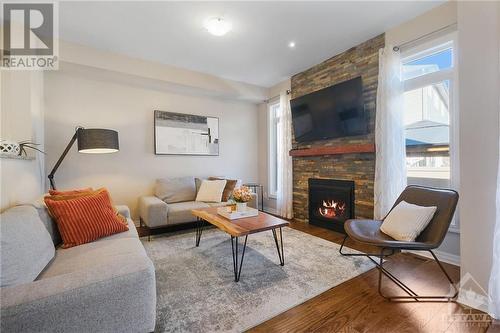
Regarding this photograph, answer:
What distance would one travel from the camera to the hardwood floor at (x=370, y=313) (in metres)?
1.42

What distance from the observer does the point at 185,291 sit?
1.82m

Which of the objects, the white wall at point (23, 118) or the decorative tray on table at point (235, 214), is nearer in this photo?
the white wall at point (23, 118)

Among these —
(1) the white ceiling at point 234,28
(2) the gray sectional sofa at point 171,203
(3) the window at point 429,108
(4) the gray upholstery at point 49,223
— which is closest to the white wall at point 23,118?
(4) the gray upholstery at point 49,223

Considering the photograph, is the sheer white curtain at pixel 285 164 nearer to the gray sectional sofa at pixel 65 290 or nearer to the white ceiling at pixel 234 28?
the white ceiling at pixel 234 28

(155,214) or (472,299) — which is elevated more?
(155,214)

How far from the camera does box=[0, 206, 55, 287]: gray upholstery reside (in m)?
1.08

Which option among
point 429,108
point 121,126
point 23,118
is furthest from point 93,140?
point 429,108

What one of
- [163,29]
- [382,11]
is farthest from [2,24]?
[382,11]

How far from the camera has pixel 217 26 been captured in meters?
2.54

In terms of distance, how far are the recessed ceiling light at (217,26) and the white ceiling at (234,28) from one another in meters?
0.07

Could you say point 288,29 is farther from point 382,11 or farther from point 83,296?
point 83,296

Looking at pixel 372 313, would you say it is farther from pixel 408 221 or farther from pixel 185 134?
pixel 185 134

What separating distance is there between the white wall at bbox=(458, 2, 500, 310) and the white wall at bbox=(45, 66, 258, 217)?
3.68 meters

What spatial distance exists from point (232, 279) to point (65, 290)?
1.34 m
